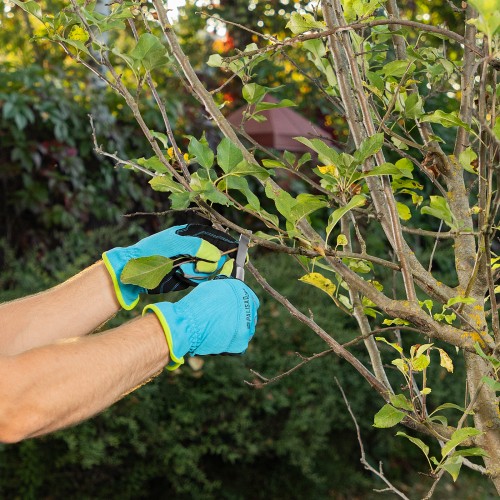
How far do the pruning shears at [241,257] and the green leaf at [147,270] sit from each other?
7.9 inches

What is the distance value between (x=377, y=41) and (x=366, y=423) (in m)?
2.78

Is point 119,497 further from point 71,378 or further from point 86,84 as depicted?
point 86,84

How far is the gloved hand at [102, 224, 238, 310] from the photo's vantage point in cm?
186

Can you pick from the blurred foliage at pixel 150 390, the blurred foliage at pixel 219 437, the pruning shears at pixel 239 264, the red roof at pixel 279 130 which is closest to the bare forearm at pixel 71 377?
the pruning shears at pixel 239 264

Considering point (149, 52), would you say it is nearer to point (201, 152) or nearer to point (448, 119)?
point (201, 152)

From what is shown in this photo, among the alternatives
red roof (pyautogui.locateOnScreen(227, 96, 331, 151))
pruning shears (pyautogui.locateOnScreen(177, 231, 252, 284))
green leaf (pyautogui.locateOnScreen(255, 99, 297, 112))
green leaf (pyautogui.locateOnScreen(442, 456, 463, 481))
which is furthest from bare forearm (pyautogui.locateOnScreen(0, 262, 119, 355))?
red roof (pyautogui.locateOnScreen(227, 96, 331, 151))

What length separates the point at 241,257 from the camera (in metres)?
1.73

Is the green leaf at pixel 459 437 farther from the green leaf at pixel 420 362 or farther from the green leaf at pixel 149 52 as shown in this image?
the green leaf at pixel 149 52

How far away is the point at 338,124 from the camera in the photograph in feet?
23.5

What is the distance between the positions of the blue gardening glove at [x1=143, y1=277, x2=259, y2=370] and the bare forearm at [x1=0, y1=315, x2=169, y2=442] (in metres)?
0.04

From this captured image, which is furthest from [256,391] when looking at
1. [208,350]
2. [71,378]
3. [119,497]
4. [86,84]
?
[86,84]

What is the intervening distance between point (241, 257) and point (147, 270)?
0.32m

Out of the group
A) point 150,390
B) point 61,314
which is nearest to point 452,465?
point 61,314

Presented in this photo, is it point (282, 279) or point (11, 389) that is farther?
point (282, 279)
